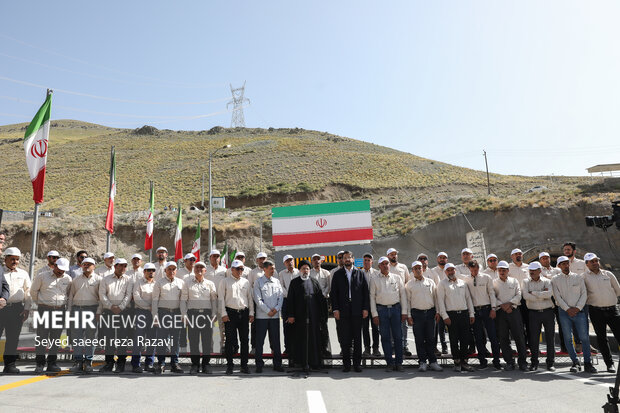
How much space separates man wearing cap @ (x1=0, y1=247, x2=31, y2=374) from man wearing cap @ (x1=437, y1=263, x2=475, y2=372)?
7.88 m

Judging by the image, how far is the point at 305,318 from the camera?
28.3 ft

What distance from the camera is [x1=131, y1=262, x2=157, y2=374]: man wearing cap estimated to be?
846 cm

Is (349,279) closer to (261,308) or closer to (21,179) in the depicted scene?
(261,308)

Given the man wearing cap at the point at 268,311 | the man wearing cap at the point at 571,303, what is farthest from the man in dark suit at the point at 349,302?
the man wearing cap at the point at 571,303

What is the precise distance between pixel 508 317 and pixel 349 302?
3065 millimetres

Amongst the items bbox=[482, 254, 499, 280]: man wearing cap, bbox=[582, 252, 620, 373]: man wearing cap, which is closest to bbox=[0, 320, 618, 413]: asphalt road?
bbox=[582, 252, 620, 373]: man wearing cap

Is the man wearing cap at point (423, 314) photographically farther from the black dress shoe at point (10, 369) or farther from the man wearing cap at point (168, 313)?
the black dress shoe at point (10, 369)

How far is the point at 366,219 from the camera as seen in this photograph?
2145 centimetres

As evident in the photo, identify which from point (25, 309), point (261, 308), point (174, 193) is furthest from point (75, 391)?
point (174, 193)

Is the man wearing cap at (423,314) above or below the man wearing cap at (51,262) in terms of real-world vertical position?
below

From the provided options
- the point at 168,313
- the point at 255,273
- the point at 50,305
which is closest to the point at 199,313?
the point at 168,313

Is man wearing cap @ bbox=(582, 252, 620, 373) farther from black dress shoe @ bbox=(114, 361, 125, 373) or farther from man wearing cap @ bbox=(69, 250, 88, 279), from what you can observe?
man wearing cap @ bbox=(69, 250, 88, 279)

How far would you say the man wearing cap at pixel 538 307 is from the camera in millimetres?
8547

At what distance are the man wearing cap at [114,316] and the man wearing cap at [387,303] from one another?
478 centimetres
